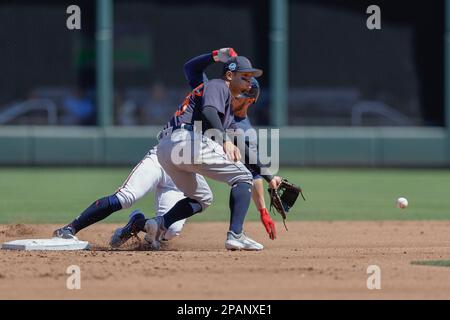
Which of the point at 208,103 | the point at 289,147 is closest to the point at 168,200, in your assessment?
the point at 208,103

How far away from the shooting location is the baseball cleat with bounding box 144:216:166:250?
25.5ft

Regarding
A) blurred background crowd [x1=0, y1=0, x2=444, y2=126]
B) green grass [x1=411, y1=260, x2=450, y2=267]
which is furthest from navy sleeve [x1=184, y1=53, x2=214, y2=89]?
blurred background crowd [x1=0, y1=0, x2=444, y2=126]

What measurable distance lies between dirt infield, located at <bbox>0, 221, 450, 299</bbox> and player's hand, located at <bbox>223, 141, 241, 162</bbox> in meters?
0.68

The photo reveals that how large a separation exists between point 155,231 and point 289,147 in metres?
10.9

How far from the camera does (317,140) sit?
61.3ft

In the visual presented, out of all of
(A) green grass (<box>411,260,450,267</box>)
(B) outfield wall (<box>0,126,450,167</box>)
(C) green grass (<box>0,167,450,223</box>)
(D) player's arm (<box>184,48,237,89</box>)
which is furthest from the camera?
(B) outfield wall (<box>0,126,450,167</box>)

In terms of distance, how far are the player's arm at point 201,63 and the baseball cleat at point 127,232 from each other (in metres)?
1.10

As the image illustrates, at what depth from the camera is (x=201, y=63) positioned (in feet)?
25.7

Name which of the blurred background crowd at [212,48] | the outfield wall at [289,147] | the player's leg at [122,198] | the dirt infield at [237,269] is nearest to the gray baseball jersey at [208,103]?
the player's leg at [122,198]

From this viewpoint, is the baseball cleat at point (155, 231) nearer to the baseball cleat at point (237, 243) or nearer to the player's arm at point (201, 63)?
the baseball cleat at point (237, 243)

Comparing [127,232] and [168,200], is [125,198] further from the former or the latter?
[168,200]

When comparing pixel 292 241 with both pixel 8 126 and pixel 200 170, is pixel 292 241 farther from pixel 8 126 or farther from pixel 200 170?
pixel 8 126

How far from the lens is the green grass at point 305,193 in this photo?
11.1 m

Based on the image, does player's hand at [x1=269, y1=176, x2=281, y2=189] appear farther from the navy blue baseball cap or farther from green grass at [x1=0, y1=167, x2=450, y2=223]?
green grass at [x1=0, y1=167, x2=450, y2=223]
